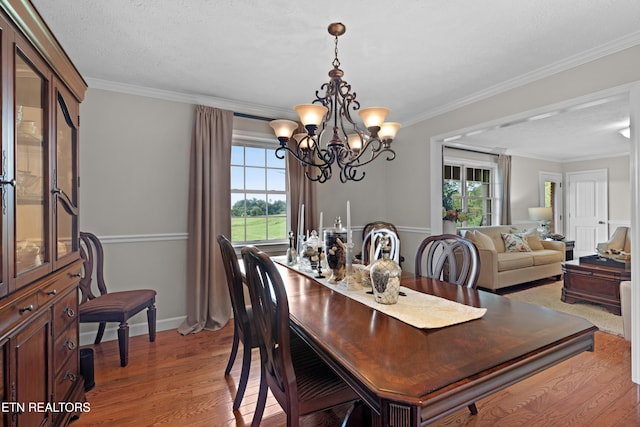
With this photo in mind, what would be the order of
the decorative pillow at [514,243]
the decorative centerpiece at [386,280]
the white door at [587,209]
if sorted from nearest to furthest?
the decorative centerpiece at [386,280] → the decorative pillow at [514,243] → the white door at [587,209]

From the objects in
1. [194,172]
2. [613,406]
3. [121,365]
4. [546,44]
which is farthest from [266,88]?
[613,406]

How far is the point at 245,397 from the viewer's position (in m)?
2.02

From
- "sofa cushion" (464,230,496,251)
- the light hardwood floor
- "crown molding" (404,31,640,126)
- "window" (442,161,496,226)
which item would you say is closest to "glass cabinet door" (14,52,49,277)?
the light hardwood floor

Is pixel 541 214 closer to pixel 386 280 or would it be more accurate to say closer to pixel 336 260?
pixel 336 260

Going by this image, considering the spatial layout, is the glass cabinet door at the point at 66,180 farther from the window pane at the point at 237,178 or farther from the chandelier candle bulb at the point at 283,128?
the window pane at the point at 237,178

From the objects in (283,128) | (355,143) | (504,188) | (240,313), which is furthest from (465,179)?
(240,313)

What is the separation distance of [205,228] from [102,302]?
1065 mm

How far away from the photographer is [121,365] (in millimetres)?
2410

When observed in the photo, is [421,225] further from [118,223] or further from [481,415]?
[118,223]

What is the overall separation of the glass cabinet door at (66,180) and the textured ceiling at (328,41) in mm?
733

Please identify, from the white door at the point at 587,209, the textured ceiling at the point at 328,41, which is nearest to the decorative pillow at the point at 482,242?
the textured ceiling at the point at 328,41

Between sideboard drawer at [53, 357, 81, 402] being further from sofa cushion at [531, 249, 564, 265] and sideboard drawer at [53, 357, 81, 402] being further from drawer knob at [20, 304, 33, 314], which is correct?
sofa cushion at [531, 249, 564, 265]

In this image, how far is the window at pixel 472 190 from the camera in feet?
18.5

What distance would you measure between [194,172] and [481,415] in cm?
309
